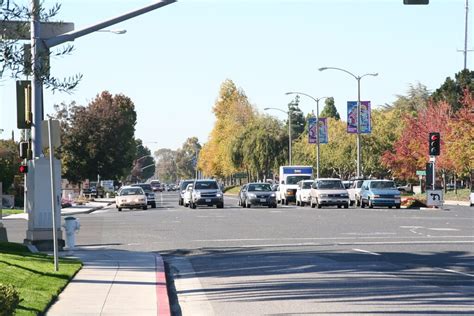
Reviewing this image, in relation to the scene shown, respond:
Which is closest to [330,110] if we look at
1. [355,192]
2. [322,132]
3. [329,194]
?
[322,132]

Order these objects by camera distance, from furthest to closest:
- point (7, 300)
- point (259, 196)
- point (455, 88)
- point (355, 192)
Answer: point (455, 88) < point (355, 192) < point (259, 196) < point (7, 300)

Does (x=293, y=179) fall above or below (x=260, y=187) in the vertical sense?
above

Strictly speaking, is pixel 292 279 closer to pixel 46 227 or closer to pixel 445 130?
pixel 46 227

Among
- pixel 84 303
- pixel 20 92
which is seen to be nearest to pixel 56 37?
pixel 20 92

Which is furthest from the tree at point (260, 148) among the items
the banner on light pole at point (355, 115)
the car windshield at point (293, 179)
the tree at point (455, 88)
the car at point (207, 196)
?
the car at point (207, 196)

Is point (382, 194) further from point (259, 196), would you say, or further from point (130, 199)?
point (130, 199)

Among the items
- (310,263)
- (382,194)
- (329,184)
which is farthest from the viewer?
(329,184)

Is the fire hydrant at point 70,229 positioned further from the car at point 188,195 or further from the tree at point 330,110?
the tree at point 330,110

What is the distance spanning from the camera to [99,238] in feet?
102

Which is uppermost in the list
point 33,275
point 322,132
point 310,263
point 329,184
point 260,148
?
point 322,132

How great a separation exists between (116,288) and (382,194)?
4256 cm

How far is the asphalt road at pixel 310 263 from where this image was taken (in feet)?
46.6

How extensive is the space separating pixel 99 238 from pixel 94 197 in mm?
64443

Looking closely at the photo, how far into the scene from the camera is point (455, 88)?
10338 centimetres
